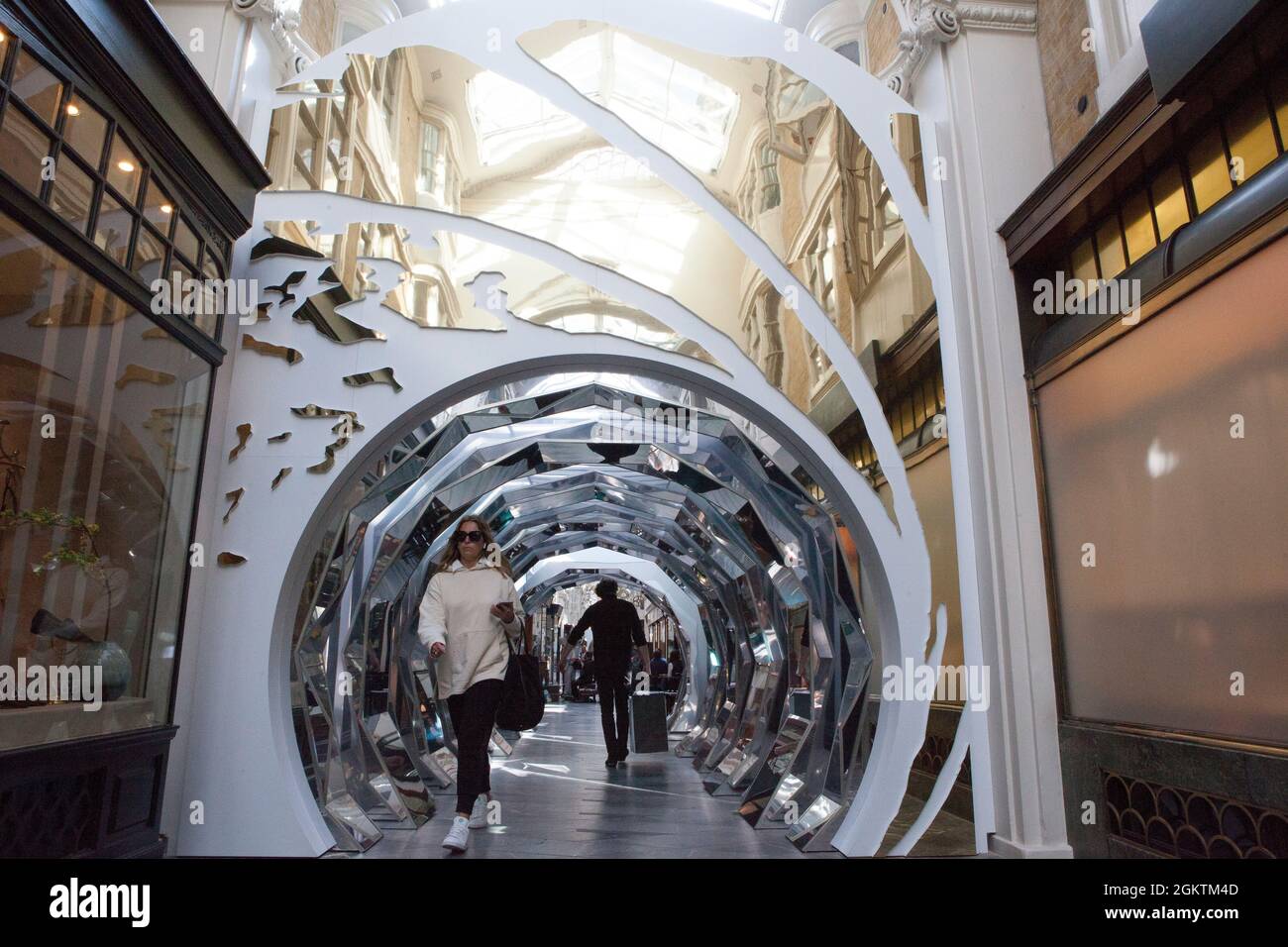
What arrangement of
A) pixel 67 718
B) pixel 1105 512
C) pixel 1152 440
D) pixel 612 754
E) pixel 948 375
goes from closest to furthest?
pixel 67 718, pixel 1152 440, pixel 1105 512, pixel 948 375, pixel 612 754

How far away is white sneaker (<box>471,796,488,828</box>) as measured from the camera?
4.68 metres

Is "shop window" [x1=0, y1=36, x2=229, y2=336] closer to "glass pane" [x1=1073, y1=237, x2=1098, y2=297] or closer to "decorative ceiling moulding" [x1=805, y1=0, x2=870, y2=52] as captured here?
"decorative ceiling moulding" [x1=805, y1=0, x2=870, y2=52]

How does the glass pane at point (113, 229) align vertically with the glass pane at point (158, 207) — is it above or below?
Result: below

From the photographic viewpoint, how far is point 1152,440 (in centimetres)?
363

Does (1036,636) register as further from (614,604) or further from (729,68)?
(614,604)

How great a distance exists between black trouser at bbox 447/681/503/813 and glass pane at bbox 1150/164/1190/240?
353 cm

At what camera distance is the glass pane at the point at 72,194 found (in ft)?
10.8

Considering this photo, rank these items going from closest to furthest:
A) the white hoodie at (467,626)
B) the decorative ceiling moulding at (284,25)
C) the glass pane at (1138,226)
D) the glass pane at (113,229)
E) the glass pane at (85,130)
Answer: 1. the glass pane at (85,130)
2. the glass pane at (113,229)
3. the glass pane at (1138,226)
4. the white hoodie at (467,626)
5. the decorative ceiling moulding at (284,25)

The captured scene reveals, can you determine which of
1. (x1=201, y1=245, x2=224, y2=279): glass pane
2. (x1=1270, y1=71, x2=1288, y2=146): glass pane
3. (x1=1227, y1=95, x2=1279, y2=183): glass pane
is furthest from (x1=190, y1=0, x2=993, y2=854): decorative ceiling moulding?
(x1=1270, y1=71, x2=1288, y2=146): glass pane

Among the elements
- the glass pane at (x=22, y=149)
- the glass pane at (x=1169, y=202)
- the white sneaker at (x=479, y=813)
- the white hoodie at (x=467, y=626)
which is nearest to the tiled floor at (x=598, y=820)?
the white sneaker at (x=479, y=813)

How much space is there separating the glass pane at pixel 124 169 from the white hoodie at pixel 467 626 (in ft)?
7.12

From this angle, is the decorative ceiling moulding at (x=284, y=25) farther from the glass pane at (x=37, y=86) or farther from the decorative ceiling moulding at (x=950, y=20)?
the decorative ceiling moulding at (x=950, y=20)
